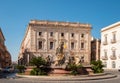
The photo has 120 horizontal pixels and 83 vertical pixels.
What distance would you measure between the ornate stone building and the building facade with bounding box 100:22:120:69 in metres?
3.38

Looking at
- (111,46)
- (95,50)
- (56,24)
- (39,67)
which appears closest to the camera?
(39,67)

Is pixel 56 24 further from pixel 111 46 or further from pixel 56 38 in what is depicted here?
pixel 111 46

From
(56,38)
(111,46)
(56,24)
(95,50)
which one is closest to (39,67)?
(56,38)

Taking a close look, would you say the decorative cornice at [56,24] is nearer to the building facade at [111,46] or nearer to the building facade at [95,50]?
the building facade at [111,46]

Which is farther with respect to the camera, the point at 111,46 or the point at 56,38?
the point at 56,38

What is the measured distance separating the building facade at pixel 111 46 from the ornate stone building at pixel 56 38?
11.1ft

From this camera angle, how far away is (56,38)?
5350 centimetres

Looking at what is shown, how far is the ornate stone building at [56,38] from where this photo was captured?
5172 centimetres

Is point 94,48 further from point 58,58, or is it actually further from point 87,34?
point 58,58

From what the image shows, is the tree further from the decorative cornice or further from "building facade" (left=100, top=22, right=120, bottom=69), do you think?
the decorative cornice

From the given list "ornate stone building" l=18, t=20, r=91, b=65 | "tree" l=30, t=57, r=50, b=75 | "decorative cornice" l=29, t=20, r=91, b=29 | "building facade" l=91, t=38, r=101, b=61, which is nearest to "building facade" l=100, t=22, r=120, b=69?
"building facade" l=91, t=38, r=101, b=61

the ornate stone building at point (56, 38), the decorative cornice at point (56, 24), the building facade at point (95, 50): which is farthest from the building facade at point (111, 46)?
the decorative cornice at point (56, 24)

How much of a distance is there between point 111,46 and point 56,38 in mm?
11732

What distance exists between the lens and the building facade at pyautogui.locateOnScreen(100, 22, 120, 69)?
49.0m
